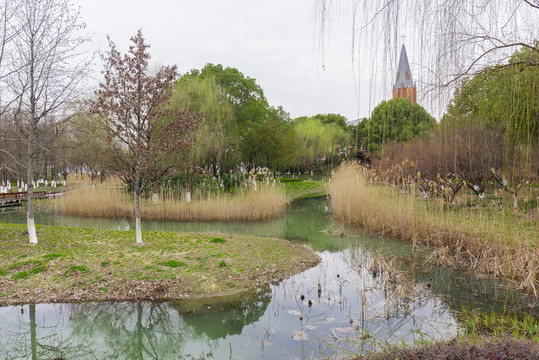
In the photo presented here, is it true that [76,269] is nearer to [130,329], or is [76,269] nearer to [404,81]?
[130,329]

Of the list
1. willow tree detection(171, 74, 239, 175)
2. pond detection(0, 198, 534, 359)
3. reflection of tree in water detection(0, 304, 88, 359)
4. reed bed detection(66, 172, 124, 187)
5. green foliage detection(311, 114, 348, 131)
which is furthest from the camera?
green foliage detection(311, 114, 348, 131)

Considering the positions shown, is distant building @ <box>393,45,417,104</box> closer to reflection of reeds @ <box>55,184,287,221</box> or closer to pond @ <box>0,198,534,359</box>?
pond @ <box>0,198,534,359</box>

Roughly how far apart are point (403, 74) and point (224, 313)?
14.7 ft

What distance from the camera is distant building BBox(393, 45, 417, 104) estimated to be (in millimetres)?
2947

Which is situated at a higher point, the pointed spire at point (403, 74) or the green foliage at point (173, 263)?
the pointed spire at point (403, 74)

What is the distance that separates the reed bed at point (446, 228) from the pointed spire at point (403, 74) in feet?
8.96

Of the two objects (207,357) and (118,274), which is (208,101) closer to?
(118,274)

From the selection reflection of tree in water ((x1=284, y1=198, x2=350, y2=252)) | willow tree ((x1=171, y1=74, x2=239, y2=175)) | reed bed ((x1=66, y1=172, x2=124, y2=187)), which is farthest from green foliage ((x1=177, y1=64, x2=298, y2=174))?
reed bed ((x1=66, y1=172, x2=124, y2=187))

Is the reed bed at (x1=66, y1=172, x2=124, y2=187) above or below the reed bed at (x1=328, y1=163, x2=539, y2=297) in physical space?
above

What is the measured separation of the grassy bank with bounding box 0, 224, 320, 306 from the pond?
1.15 ft

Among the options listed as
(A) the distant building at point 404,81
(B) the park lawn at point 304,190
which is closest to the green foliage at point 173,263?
(A) the distant building at point 404,81

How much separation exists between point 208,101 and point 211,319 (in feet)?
50.9

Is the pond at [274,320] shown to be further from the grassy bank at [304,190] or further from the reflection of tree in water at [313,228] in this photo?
the grassy bank at [304,190]

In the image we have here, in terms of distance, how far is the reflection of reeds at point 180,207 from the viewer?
14406mm
